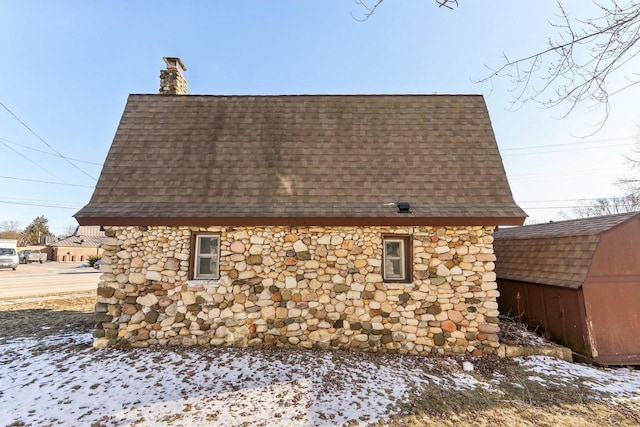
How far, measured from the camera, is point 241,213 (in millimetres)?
6023

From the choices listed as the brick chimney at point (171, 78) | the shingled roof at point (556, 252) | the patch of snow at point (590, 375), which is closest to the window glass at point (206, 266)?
the brick chimney at point (171, 78)

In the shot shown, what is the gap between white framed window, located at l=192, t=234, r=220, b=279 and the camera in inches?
244

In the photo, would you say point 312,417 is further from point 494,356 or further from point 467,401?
point 494,356

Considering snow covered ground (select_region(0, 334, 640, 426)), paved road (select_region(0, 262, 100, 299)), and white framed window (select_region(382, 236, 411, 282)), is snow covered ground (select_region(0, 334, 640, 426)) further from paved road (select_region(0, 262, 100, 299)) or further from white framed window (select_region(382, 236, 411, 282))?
paved road (select_region(0, 262, 100, 299))

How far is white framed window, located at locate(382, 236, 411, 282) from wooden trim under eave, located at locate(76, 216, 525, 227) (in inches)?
18.7

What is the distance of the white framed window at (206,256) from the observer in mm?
6207

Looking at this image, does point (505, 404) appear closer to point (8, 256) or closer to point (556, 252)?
point (556, 252)

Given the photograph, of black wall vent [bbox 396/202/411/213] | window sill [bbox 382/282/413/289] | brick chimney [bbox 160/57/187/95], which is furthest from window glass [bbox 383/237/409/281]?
brick chimney [bbox 160/57/187/95]

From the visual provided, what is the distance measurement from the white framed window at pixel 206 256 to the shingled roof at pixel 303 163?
0.48 m

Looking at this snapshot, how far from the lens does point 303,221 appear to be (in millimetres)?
5980

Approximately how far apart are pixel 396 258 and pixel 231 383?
3.75 metres

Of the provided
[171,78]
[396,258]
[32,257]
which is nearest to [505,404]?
[396,258]

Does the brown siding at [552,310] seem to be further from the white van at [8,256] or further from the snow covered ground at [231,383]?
the white van at [8,256]

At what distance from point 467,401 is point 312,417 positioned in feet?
7.39
